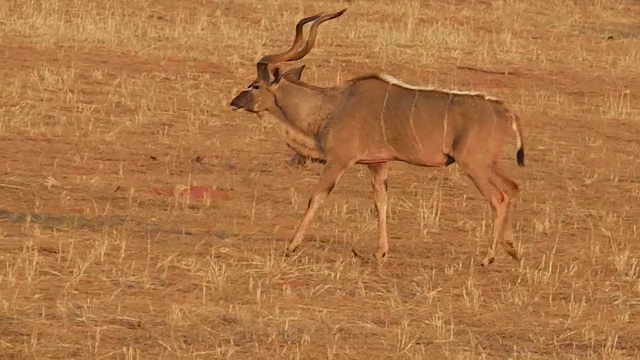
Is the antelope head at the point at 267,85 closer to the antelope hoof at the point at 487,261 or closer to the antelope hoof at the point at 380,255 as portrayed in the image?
the antelope hoof at the point at 380,255

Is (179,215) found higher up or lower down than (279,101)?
lower down

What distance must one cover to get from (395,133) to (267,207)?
5.70 feet

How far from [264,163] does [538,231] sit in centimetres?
300

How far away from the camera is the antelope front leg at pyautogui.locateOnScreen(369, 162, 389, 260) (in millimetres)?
10078

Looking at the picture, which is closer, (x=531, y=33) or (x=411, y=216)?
(x=411, y=216)

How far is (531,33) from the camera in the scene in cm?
2198

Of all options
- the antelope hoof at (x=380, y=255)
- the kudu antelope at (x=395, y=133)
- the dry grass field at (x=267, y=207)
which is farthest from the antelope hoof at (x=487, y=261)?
the antelope hoof at (x=380, y=255)

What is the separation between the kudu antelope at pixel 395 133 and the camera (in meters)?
10.1

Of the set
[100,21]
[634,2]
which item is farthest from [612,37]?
[100,21]

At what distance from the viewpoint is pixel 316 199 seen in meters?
10.1

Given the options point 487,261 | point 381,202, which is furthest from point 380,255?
point 487,261

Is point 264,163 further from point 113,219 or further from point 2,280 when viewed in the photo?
point 2,280

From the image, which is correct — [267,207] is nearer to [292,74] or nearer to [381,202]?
[292,74]

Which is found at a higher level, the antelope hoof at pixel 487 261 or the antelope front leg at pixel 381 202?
the antelope front leg at pixel 381 202
